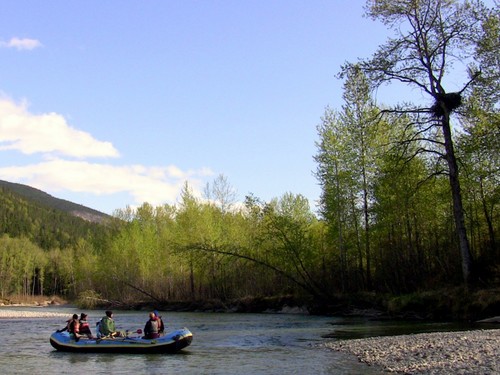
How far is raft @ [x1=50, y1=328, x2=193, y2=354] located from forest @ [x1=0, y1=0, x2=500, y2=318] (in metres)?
13.9

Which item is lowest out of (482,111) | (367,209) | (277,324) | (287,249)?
(277,324)

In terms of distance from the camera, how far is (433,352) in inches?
632

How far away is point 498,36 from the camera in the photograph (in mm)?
25531

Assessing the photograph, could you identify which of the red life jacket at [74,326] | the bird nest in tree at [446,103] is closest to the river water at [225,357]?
the red life jacket at [74,326]

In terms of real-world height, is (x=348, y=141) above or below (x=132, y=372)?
above

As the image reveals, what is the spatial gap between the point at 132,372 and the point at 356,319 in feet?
62.2

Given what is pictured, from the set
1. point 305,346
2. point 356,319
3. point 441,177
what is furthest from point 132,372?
point 441,177

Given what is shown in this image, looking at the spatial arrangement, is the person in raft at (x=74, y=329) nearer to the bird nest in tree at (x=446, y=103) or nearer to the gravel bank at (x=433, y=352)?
the gravel bank at (x=433, y=352)

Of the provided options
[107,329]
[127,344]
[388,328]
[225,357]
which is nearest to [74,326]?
[107,329]

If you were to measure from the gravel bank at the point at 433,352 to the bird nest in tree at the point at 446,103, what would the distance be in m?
13.2

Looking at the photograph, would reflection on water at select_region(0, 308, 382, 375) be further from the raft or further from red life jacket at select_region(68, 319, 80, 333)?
red life jacket at select_region(68, 319, 80, 333)

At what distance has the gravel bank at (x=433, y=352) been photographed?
45.3ft

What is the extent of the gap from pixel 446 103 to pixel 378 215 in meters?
10.7

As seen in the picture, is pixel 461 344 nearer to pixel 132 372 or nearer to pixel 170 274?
pixel 132 372
